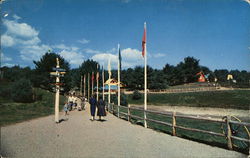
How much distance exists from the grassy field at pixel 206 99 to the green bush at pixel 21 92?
2533 cm

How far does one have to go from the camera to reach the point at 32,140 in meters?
8.62

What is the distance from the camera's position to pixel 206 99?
5462 centimetres

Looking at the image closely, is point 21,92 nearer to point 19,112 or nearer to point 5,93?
point 5,93

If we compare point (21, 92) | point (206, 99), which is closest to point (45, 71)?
point (21, 92)

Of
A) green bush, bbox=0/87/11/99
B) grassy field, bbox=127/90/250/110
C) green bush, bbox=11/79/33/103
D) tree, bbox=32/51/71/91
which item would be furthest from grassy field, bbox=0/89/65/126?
grassy field, bbox=127/90/250/110

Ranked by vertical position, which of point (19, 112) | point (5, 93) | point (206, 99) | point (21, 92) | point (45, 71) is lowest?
point (19, 112)

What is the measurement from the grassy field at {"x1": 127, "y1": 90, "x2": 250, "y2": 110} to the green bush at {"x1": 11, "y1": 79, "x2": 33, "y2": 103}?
997 inches

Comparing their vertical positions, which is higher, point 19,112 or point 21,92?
point 21,92

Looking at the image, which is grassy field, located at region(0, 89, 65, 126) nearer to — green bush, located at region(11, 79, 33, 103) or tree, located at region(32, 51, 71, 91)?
green bush, located at region(11, 79, 33, 103)

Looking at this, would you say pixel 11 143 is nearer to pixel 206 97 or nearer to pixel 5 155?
pixel 5 155

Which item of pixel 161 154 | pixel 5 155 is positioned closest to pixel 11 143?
pixel 5 155

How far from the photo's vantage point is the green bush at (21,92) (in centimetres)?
3641

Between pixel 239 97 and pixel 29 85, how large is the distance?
40307mm

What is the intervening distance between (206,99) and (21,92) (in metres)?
37.5
